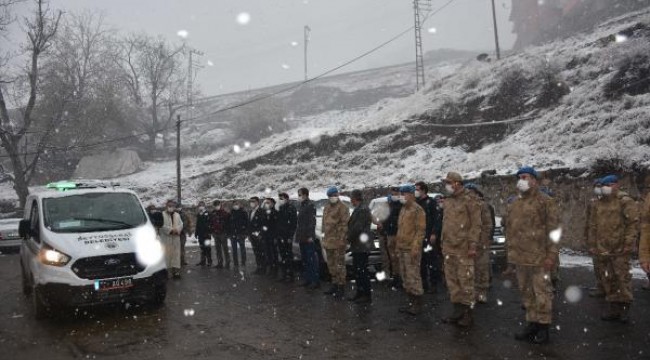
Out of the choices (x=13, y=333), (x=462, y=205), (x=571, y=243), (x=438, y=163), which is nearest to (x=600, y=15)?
(x=438, y=163)

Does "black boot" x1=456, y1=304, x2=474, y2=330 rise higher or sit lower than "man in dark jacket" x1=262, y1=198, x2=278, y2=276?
lower

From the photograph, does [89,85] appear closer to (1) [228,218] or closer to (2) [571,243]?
(1) [228,218]

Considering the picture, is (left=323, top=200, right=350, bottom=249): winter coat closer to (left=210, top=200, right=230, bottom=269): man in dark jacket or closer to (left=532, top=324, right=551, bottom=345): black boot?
(left=532, top=324, right=551, bottom=345): black boot

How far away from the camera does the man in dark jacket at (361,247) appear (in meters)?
8.02

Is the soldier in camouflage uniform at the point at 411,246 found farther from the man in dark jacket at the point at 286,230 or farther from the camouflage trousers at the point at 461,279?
the man in dark jacket at the point at 286,230

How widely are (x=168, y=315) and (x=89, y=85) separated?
42.5 m

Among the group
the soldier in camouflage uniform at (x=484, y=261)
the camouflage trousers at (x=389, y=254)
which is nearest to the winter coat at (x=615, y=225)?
the soldier in camouflage uniform at (x=484, y=261)

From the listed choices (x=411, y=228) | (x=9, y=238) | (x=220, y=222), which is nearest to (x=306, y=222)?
(x=411, y=228)

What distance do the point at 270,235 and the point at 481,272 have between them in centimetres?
511

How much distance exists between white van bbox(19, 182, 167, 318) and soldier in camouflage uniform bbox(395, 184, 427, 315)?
3.81 m

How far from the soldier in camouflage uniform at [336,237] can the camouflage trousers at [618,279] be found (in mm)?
3994

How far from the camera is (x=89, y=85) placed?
1746 inches

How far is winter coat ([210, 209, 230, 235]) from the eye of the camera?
44.0ft

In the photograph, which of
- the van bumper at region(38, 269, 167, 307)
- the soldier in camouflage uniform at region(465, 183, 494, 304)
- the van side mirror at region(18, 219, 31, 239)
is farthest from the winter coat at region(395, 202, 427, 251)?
the van side mirror at region(18, 219, 31, 239)
